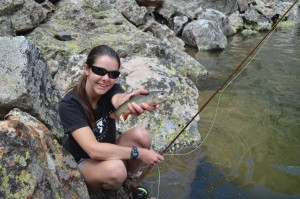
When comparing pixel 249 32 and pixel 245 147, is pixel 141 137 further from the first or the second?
pixel 249 32

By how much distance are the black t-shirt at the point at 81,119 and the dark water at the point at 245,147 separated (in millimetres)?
1400

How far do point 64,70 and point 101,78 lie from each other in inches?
140

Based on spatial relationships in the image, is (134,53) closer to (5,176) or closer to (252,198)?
(252,198)

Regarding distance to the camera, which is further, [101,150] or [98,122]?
[98,122]

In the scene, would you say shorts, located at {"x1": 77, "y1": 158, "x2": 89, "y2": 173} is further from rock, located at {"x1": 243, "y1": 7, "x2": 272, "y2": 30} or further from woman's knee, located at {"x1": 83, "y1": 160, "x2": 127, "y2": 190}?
A: rock, located at {"x1": 243, "y1": 7, "x2": 272, "y2": 30}

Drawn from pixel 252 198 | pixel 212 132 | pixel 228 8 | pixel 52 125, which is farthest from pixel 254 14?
pixel 52 125

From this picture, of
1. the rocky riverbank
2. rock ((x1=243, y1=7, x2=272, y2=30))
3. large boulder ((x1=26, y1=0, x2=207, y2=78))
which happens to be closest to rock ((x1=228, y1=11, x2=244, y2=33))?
rock ((x1=243, y1=7, x2=272, y2=30))

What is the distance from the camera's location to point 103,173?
3.89 meters

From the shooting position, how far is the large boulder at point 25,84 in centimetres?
367

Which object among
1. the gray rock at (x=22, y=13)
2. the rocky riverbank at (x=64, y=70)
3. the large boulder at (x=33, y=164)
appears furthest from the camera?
the gray rock at (x=22, y=13)

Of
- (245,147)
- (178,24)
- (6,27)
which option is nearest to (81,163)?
(245,147)

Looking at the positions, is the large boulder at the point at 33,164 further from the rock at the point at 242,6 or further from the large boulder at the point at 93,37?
the rock at the point at 242,6

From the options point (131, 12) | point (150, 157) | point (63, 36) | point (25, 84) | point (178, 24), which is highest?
point (25, 84)

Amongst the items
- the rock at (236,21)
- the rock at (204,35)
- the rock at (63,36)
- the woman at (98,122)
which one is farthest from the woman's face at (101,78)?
the rock at (236,21)
